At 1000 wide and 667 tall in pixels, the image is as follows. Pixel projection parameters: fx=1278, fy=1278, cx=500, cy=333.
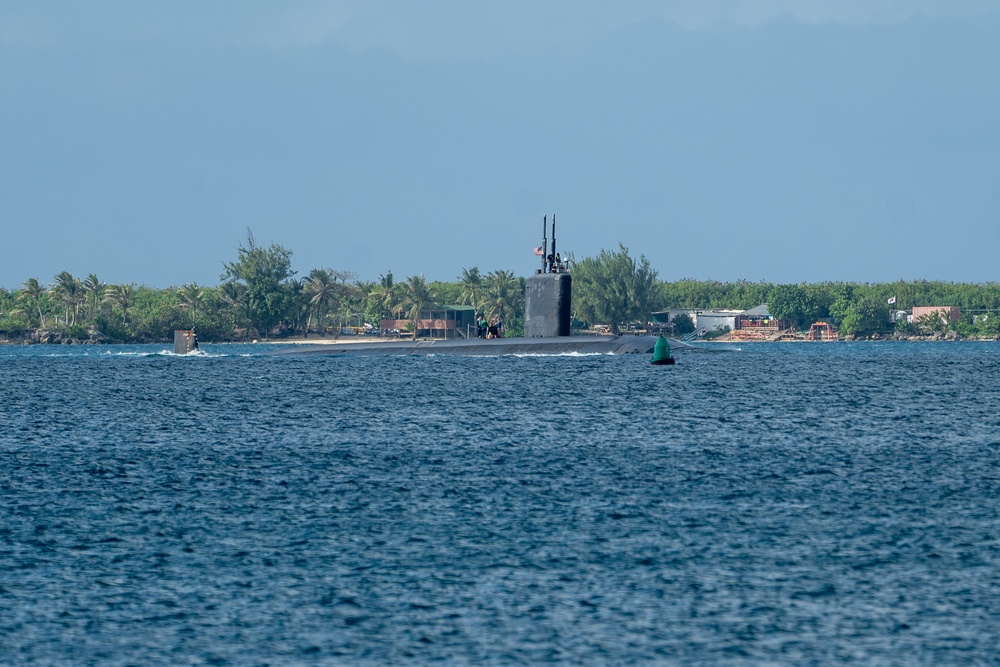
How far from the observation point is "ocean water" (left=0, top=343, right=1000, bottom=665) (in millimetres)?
14031

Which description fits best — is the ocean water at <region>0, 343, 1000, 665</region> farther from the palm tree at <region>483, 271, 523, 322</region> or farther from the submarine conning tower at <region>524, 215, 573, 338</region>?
the palm tree at <region>483, 271, 523, 322</region>

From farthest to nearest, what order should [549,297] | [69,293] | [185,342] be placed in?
[69,293]
[185,342]
[549,297]

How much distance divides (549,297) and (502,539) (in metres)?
52.6

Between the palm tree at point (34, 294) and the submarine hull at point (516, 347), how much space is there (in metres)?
96.6

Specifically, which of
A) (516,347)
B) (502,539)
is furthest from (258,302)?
(502,539)

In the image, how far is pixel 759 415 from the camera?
44.5 m

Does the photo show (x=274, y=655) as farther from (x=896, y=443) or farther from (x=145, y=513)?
(x=896, y=443)

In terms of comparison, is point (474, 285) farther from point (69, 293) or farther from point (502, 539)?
point (502, 539)

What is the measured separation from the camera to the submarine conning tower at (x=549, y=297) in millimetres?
71312

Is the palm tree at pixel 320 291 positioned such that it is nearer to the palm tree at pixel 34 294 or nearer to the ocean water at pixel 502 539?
the palm tree at pixel 34 294

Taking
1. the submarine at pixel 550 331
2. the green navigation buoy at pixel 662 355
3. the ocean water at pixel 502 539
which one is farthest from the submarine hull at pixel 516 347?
the ocean water at pixel 502 539

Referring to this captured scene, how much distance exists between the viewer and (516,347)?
75.5 meters

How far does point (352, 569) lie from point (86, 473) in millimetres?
13157

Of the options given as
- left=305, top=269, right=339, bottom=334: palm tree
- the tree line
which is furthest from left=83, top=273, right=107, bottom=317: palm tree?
left=305, top=269, right=339, bottom=334: palm tree
